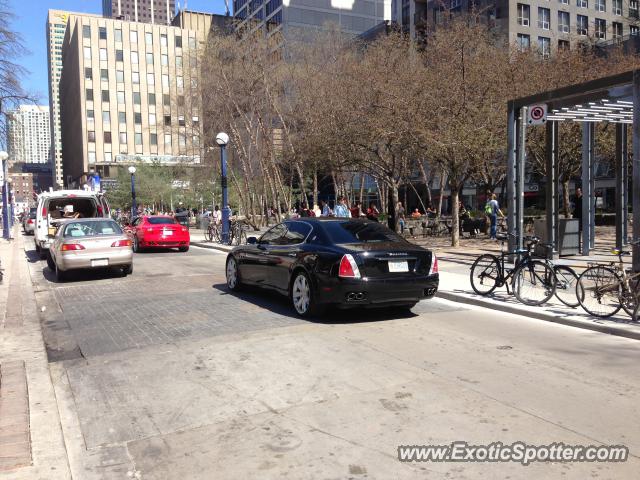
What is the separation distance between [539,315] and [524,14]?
5703 cm

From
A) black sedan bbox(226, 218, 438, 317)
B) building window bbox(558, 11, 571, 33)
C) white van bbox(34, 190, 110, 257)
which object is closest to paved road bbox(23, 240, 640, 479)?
black sedan bbox(226, 218, 438, 317)

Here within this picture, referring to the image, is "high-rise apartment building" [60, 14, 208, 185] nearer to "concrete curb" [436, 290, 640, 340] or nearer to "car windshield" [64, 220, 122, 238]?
"car windshield" [64, 220, 122, 238]

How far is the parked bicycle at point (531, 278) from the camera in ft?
30.0

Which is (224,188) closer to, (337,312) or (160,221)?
(160,221)

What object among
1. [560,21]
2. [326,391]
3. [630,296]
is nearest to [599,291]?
[630,296]

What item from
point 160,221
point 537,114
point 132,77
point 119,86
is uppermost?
point 132,77

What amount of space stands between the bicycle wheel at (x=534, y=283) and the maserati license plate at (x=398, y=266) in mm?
2481

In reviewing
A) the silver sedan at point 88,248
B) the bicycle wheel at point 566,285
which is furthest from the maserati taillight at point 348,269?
the silver sedan at point 88,248

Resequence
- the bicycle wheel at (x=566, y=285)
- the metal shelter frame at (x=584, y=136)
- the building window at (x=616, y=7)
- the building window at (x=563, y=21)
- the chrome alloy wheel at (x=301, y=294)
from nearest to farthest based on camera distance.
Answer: the chrome alloy wheel at (x=301, y=294) < the bicycle wheel at (x=566, y=285) < the metal shelter frame at (x=584, y=136) < the building window at (x=616, y=7) < the building window at (x=563, y=21)

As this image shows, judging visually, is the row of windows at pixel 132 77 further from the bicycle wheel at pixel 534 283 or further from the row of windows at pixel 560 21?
the bicycle wheel at pixel 534 283

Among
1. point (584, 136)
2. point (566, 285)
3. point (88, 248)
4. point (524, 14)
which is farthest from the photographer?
point (524, 14)

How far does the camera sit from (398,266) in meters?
8.14

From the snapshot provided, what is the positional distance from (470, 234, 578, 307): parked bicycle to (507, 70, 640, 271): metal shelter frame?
1.12 metres

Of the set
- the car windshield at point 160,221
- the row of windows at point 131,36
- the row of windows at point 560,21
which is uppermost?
the row of windows at point 131,36
